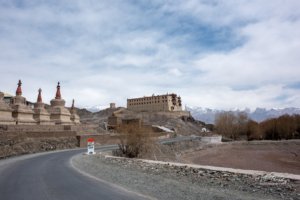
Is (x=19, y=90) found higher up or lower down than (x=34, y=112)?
higher up

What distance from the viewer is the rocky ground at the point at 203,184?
10.8 meters

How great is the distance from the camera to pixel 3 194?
35.1ft

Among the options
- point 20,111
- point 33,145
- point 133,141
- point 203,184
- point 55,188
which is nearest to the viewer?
point 55,188

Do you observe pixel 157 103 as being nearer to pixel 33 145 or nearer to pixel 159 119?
pixel 159 119

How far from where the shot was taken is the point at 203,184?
13383 mm

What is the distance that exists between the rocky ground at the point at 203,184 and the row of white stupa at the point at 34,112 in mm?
26054

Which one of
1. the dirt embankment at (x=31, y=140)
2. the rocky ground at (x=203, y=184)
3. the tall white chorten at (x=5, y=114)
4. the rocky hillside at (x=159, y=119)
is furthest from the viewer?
the rocky hillside at (x=159, y=119)

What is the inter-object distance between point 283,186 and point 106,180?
731cm

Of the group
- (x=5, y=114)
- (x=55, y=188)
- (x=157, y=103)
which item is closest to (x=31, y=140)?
(x=5, y=114)

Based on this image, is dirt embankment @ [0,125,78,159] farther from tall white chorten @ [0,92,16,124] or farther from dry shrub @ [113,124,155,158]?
dry shrub @ [113,124,155,158]

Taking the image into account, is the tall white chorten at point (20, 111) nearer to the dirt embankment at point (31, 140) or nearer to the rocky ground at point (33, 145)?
the dirt embankment at point (31, 140)

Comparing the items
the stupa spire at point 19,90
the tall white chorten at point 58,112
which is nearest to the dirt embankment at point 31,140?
the stupa spire at point 19,90

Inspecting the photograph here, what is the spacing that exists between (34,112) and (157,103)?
10025 cm

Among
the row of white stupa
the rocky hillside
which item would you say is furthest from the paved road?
the rocky hillside
